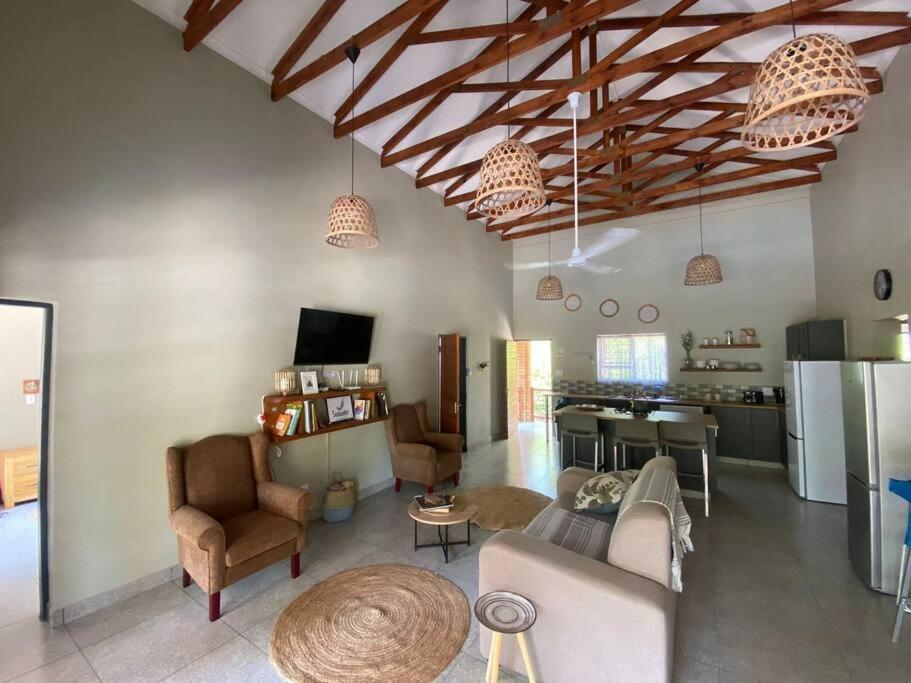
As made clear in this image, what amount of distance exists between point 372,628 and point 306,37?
453 cm

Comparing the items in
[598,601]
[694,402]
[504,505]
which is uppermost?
[694,402]

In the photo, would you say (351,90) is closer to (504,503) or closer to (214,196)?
A: (214,196)

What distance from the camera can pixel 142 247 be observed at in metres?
2.73

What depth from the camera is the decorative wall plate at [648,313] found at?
6742 millimetres

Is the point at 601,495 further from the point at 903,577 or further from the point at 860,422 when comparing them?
the point at 860,422

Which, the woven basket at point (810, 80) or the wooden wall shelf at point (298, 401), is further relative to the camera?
the wooden wall shelf at point (298, 401)

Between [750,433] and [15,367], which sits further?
[750,433]

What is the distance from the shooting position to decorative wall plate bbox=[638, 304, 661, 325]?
22.1ft

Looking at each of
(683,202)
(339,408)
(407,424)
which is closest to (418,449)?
(407,424)

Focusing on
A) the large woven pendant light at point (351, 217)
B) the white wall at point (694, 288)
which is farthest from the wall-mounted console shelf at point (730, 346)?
the large woven pendant light at point (351, 217)

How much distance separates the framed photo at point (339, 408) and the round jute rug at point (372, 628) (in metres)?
1.53

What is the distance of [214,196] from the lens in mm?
3133

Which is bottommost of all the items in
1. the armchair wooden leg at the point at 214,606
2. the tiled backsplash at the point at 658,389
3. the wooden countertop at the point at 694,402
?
the armchair wooden leg at the point at 214,606

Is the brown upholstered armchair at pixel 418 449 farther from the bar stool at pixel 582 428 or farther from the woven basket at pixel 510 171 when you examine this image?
the woven basket at pixel 510 171
